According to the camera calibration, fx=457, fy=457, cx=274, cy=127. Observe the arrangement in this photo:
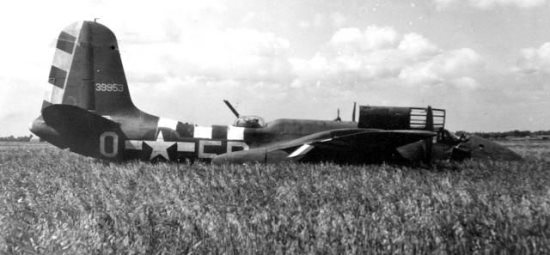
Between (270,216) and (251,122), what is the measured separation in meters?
8.23

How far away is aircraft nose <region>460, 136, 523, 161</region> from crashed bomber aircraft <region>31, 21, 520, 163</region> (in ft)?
0.08

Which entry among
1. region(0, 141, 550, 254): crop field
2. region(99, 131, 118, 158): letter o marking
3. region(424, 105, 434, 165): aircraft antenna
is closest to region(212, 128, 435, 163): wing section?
region(424, 105, 434, 165): aircraft antenna

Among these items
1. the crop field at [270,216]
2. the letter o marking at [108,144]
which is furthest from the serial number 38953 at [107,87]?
the crop field at [270,216]

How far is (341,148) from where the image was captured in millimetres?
10586

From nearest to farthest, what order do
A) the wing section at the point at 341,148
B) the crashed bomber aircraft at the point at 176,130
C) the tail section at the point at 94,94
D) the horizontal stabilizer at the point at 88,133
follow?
the wing section at the point at 341,148 < the crashed bomber aircraft at the point at 176,130 < the horizontal stabilizer at the point at 88,133 < the tail section at the point at 94,94

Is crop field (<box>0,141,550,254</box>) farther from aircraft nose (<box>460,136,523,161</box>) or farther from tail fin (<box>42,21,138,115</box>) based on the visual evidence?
tail fin (<box>42,21,138,115</box>)

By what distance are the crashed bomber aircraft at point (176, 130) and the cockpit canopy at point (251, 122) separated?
0.09 feet

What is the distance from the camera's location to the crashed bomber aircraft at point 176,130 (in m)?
10.7

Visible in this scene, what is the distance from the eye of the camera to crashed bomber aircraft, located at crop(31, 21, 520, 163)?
35.2ft

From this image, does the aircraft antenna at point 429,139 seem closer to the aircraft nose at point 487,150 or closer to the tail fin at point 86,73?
the aircraft nose at point 487,150

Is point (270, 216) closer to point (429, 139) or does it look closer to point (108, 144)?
point (429, 139)

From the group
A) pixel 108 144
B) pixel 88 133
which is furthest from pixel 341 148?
pixel 88 133

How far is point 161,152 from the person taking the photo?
12.0 meters

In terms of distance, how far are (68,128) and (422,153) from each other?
8.80 metres
